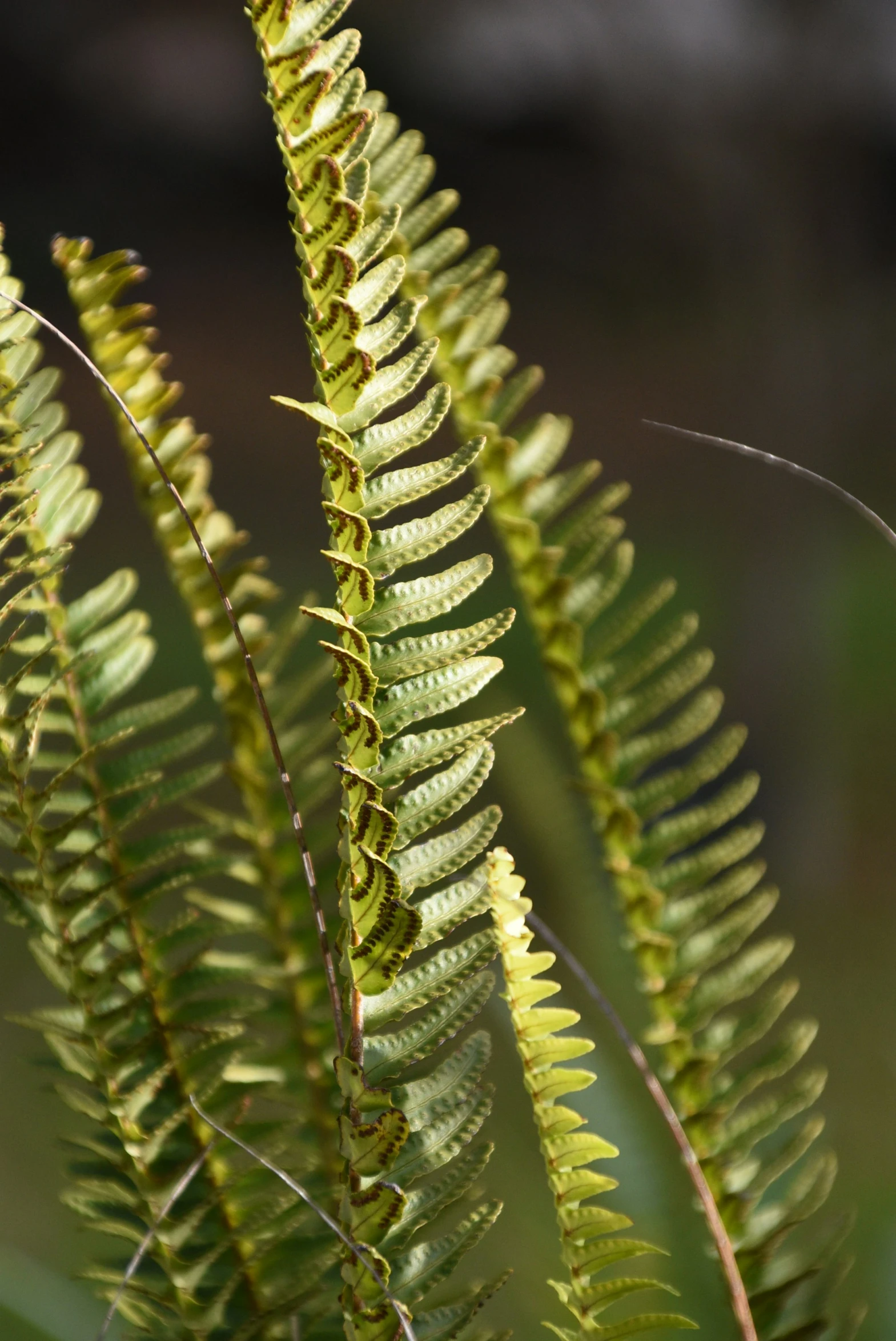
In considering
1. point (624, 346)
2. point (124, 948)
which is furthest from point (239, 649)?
point (624, 346)

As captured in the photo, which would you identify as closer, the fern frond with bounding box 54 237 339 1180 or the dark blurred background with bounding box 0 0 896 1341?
the fern frond with bounding box 54 237 339 1180

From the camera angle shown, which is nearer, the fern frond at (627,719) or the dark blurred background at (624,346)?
the fern frond at (627,719)

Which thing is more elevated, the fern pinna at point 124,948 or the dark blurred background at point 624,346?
the dark blurred background at point 624,346

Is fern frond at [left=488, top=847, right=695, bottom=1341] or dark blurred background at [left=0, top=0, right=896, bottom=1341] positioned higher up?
dark blurred background at [left=0, top=0, right=896, bottom=1341]
